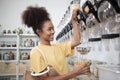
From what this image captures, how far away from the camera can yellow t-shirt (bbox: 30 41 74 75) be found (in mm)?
1179

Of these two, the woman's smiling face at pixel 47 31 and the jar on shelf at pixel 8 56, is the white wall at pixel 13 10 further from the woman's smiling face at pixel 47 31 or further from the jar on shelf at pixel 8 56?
the woman's smiling face at pixel 47 31

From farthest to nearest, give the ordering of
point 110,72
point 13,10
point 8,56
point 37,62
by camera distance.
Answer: point 13,10, point 8,56, point 37,62, point 110,72

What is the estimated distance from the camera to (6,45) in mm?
4207

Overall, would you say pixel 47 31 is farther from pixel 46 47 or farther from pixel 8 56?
pixel 8 56

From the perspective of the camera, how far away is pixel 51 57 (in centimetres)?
124

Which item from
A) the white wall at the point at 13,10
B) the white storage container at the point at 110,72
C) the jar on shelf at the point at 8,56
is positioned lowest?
the jar on shelf at the point at 8,56

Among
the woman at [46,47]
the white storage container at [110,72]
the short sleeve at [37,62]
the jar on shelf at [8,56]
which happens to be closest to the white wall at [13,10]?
the jar on shelf at [8,56]

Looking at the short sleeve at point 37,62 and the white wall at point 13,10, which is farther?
the white wall at point 13,10

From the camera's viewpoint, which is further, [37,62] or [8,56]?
[8,56]

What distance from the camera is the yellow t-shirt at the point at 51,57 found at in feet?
3.87

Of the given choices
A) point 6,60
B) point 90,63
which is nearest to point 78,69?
point 90,63

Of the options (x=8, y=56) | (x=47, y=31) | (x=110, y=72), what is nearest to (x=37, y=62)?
(x=47, y=31)

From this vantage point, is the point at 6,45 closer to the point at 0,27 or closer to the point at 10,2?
the point at 0,27

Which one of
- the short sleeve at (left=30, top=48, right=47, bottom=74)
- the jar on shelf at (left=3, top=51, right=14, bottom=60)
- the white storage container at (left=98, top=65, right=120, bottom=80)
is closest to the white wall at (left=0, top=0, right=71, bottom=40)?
the jar on shelf at (left=3, top=51, right=14, bottom=60)
